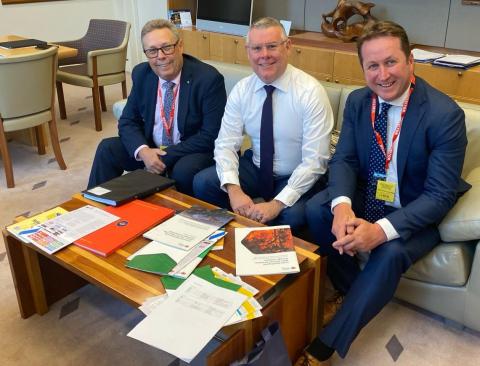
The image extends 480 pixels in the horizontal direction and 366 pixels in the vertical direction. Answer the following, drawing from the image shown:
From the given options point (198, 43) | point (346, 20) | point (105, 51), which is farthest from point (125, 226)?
point (198, 43)

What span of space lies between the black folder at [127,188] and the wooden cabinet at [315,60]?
221 centimetres

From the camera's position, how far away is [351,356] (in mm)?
1802

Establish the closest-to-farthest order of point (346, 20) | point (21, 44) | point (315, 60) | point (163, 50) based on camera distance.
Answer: point (163, 50) < point (21, 44) < point (315, 60) < point (346, 20)

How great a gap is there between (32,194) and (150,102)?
112 centimetres

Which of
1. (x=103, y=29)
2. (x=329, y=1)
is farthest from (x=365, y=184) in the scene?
(x=103, y=29)

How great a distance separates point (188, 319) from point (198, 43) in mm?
3922

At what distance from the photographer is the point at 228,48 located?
4.64m

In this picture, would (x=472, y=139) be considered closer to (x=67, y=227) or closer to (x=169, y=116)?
(x=169, y=116)

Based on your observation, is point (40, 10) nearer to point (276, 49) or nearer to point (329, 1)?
point (329, 1)

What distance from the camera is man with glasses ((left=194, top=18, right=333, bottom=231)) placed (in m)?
2.07

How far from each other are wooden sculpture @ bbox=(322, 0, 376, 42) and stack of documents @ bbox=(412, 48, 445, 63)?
Result: 56 cm

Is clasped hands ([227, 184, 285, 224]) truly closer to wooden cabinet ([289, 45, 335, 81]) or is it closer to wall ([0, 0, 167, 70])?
wooden cabinet ([289, 45, 335, 81])

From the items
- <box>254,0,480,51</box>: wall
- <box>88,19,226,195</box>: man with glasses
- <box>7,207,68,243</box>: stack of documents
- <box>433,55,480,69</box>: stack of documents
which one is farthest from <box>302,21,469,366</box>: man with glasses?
<box>254,0,480,51</box>: wall

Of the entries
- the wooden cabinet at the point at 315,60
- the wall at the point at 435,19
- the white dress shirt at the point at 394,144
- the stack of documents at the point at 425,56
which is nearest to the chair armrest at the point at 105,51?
the wooden cabinet at the point at 315,60
